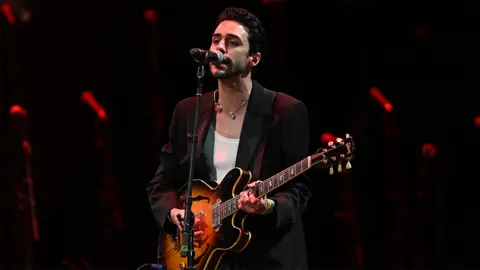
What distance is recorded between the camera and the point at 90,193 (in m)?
7.10

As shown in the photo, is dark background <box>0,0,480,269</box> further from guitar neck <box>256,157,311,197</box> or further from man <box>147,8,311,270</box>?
guitar neck <box>256,157,311,197</box>

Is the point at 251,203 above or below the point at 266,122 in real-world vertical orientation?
below

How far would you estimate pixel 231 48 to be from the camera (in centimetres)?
327

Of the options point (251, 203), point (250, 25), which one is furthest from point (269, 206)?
point (250, 25)

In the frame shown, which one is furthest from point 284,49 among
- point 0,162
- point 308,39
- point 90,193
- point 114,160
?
point 0,162

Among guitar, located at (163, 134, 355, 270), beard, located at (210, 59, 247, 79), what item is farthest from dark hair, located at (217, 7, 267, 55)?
guitar, located at (163, 134, 355, 270)

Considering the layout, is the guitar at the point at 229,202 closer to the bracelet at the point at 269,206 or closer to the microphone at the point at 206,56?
the bracelet at the point at 269,206

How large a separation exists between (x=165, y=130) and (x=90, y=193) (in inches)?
45.0

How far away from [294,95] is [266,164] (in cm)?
296

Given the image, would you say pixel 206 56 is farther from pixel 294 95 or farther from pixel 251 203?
pixel 294 95

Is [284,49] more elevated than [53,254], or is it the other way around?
[284,49]

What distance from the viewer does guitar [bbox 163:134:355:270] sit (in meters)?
2.82

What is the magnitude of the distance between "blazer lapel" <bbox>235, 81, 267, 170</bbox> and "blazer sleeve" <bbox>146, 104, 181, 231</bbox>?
1.28 ft

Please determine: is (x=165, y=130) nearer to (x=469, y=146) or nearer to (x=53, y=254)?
(x=53, y=254)
